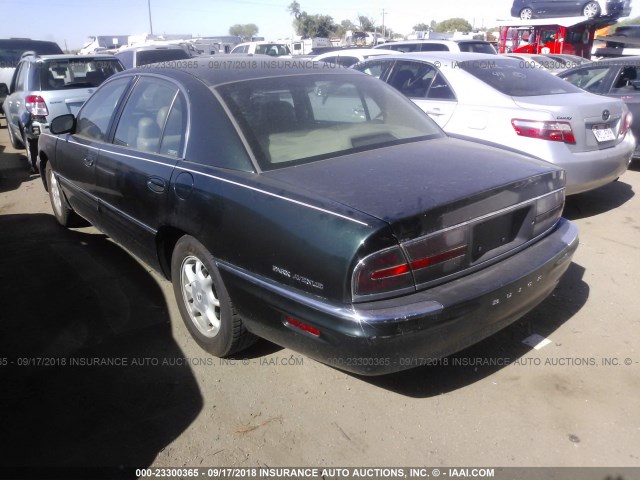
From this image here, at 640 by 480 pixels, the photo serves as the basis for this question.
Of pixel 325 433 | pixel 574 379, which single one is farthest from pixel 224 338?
pixel 574 379

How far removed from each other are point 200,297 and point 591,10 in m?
23.0

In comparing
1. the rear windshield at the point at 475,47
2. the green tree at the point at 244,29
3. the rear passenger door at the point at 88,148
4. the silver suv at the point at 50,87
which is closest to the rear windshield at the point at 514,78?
the rear passenger door at the point at 88,148

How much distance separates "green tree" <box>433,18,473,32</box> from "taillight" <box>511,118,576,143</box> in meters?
75.0

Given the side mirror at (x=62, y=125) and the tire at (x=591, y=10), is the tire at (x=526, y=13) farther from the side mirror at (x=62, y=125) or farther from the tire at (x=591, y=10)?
the side mirror at (x=62, y=125)

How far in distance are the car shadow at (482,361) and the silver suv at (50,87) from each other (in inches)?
248

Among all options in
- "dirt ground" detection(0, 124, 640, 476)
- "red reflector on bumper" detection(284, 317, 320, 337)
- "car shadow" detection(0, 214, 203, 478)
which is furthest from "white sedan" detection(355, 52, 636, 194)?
"car shadow" detection(0, 214, 203, 478)

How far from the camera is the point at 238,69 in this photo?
346cm

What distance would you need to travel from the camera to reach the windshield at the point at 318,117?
9.63 feet

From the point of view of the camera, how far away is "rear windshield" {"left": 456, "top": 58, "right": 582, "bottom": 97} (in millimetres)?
5410

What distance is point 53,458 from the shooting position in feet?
8.21

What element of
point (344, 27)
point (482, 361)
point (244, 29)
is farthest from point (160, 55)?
point (244, 29)

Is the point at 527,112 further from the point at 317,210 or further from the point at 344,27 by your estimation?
the point at 344,27

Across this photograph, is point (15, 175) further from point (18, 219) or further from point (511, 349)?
point (511, 349)

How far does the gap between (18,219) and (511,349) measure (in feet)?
16.9
